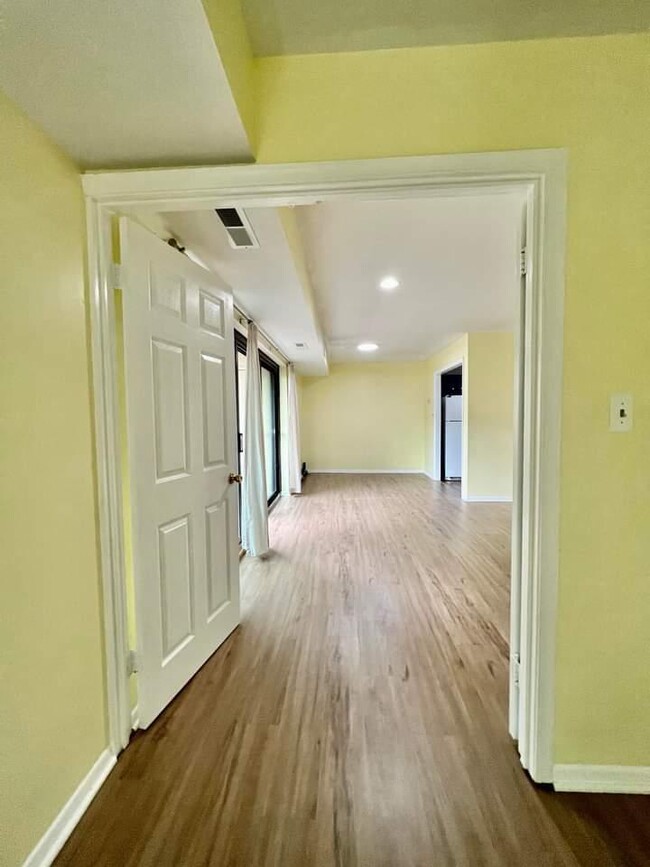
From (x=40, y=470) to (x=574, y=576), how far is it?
5.62ft

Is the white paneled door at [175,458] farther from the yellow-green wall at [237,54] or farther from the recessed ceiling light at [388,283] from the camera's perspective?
the recessed ceiling light at [388,283]

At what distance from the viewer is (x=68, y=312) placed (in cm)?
124

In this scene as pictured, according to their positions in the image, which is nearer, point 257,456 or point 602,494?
point 602,494

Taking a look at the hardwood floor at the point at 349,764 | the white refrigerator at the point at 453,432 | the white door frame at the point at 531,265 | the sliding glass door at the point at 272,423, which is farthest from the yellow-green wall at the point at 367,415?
the white door frame at the point at 531,265

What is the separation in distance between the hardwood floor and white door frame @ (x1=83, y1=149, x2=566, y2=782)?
187mm

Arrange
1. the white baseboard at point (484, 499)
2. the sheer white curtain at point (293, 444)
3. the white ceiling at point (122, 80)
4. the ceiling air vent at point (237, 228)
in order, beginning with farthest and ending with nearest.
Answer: the sheer white curtain at point (293, 444), the white baseboard at point (484, 499), the ceiling air vent at point (237, 228), the white ceiling at point (122, 80)

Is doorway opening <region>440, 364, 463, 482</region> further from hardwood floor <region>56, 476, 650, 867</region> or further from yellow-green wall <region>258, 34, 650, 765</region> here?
yellow-green wall <region>258, 34, 650, 765</region>

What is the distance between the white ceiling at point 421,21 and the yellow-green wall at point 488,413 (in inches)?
183

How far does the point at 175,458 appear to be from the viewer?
5.54 ft

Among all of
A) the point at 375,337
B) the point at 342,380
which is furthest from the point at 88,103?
the point at 342,380

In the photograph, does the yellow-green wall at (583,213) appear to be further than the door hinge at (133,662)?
No

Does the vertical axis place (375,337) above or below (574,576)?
above

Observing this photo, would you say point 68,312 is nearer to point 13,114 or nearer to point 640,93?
point 13,114

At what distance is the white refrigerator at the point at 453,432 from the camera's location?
7.82m
